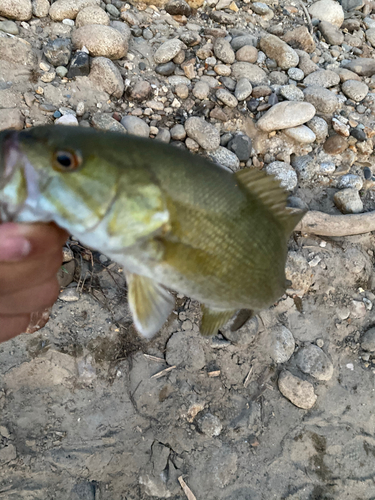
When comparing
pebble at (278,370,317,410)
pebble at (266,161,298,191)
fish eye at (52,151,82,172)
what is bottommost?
pebble at (278,370,317,410)

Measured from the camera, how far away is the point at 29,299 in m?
1.83

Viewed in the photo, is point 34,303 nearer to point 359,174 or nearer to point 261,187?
point 261,187

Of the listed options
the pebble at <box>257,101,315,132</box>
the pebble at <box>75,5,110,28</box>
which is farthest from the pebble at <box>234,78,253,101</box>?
the pebble at <box>75,5,110,28</box>

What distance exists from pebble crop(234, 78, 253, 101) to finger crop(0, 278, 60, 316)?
10.9ft

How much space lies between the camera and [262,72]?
4.38 meters

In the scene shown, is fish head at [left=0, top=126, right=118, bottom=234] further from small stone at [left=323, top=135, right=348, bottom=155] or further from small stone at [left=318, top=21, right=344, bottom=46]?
small stone at [left=318, top=21, right=344, bottom=46]

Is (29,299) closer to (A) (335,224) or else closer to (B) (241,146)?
(B) (241,146)

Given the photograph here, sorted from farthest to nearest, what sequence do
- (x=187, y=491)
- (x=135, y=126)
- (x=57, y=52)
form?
1. (x=57, y=52)
2. (x=135, y=126)
3. (x=187, y=491)

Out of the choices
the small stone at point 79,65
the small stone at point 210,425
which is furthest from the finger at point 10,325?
the small stone at point 79,65

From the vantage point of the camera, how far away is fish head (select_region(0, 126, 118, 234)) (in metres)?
1.16

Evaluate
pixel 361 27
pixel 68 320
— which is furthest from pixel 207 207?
pixel 361 27

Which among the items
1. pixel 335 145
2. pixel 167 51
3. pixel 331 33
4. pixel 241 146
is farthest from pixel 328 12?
pixel 241 146

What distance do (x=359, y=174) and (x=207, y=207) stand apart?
3.63 m

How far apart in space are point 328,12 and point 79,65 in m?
4.33
